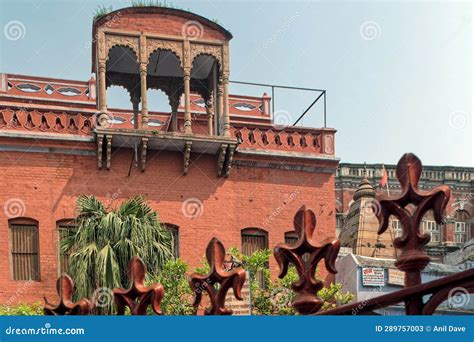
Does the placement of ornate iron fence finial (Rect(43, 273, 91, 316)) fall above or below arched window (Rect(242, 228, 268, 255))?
above

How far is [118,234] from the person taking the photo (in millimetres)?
19188

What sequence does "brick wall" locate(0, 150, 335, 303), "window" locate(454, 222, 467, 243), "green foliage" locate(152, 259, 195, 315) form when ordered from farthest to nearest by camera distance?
"window" locate(454, 222, 467, 243) → "brick wall" locate(0, 150, 335, 303) → "green foliage" locate(152, 259, 195, 315)

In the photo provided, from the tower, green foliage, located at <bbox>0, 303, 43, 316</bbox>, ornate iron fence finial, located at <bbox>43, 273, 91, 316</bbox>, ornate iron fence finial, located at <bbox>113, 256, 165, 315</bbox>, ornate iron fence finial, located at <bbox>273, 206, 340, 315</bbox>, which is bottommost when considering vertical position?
green foliage, located at <bbox>0, 303, 43, 316</bbox>

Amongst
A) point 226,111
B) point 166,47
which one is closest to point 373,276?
point 226,111

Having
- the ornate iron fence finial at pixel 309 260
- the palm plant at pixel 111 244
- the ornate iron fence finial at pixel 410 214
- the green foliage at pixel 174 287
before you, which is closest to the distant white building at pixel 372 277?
the palm plant at pixel 111 244

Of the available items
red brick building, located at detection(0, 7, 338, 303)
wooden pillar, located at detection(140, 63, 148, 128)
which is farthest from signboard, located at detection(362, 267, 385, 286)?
wooden pillar, located at detection(140, 63, 148, 128)

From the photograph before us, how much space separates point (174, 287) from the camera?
18766 mm

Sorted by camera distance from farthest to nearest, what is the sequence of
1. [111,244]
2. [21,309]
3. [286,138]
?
[286,138]
[21,309]
[111,244]

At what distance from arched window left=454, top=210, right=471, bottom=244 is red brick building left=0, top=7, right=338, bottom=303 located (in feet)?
61.6

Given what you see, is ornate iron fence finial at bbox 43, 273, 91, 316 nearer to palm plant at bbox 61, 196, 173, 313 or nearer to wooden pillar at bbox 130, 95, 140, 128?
palm plant at bbox 61, 196, 173, 313

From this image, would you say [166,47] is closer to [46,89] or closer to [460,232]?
[46,89]

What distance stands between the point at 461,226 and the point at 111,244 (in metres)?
27.3

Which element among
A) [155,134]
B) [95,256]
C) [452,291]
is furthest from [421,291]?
[155,134]

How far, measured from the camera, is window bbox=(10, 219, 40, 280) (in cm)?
2233
